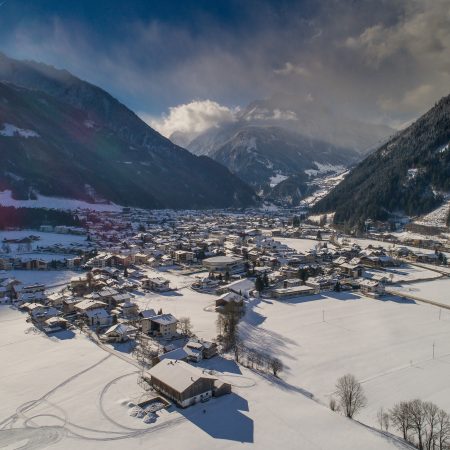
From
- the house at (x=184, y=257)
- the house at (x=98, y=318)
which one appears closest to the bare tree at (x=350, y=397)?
the house at (x=98, y=318)

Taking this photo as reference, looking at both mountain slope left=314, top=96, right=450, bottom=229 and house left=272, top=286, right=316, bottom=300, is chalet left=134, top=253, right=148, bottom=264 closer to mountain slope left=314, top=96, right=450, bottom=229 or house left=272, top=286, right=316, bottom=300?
house left=272, top=286, right=316, bottom=300

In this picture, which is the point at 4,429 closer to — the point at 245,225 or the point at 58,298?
the point at 58,298

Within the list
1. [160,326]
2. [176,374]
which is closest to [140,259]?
[160,326]

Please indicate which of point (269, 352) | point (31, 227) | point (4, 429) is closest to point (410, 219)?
point (269, 352)

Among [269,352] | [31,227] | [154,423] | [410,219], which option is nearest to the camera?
[154,423]

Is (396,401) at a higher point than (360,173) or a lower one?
lower

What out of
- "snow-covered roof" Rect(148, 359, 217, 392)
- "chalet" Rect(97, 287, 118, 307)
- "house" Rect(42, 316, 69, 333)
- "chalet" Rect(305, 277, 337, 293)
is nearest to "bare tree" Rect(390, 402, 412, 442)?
"snow-covered roof" Rect(148, 359, 217, 392)

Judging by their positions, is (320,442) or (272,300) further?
(272,300)

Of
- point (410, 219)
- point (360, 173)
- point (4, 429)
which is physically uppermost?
point (360, 173)
